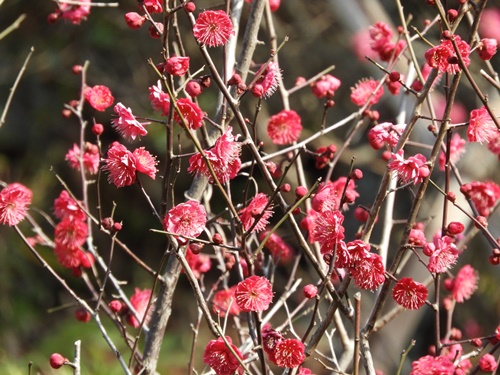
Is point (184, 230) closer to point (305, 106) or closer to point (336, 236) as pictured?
point (336, 236)

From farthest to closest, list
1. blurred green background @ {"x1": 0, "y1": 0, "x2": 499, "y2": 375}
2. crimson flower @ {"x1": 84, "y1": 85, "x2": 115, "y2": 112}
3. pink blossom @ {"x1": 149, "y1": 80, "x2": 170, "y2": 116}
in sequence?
1. blurred green background @ {"x1": 0, "y1": 0, "x2": 499, "y2": 375}
2. crimson flower @ {"x1": 84, "y1": 85, "x2": 115, "y2": 112}
3. pink blossom @ {"x1": 149, "y1": 80, "x2": 170, "y2": 116}

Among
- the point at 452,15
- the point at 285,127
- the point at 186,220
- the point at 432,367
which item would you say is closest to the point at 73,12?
the point at 285,127

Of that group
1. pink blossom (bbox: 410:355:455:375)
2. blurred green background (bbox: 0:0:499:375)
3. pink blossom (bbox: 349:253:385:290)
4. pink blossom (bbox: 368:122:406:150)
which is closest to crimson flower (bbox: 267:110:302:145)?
pink blossom (bbox: 368:122:406:150)

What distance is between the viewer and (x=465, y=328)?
476 cm

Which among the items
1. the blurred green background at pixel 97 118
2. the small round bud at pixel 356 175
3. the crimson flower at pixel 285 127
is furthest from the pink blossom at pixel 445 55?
the blurred green background at pixel 97 118

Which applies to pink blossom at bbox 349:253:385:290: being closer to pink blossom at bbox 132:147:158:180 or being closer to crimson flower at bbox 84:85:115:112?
pink blossom at bbox 132:147:158:180

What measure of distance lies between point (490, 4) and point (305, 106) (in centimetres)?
139

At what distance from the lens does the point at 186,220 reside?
1.45 metres

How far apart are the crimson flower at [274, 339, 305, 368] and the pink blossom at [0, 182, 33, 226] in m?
0.65

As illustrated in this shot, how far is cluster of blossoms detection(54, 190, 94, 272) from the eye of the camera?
Result: 1851 mm

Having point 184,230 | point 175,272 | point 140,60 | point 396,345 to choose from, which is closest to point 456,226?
point 184,230

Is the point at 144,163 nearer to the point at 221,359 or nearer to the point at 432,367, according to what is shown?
the point at 221,359

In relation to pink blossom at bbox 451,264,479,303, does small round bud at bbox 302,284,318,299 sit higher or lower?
higher

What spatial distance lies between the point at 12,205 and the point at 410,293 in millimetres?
866
